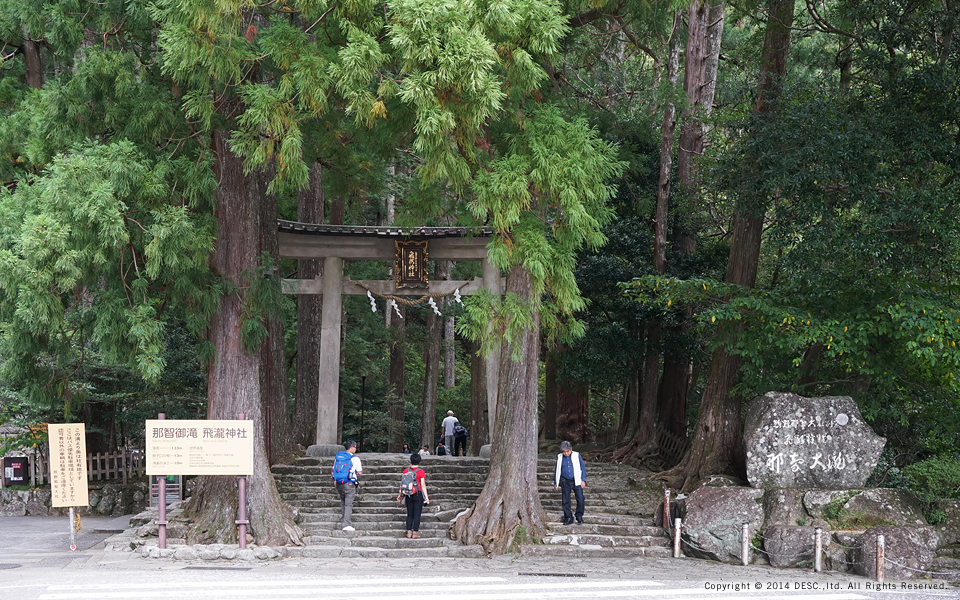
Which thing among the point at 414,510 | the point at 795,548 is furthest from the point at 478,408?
the point at 795,548

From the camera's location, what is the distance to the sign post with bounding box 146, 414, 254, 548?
1123 cm

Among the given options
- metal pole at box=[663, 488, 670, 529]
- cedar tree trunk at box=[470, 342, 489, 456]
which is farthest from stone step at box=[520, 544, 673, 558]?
cedar tree trunk at box=[470, 342, 489, 456]

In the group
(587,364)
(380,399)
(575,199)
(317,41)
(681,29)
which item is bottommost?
(380,399)

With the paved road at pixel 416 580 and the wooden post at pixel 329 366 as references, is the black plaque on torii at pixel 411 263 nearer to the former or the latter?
the wooden post at pixel 329 366

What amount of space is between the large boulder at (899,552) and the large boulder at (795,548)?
0.51 meters

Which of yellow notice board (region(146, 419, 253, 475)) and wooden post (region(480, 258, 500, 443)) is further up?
wooden post (region(480, 258, 500, 443))

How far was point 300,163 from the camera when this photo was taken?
34.9ft

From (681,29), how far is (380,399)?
1709 centimetres

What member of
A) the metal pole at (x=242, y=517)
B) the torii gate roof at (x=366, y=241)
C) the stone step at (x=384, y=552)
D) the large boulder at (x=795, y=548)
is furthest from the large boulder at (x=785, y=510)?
the metal pole at (x=242, y=517)

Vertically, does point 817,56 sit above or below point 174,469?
above

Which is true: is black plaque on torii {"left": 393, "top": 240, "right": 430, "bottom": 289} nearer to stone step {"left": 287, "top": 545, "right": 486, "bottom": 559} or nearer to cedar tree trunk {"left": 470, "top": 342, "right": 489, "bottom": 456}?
cedar tree trunk {"left": 470, "top": 342, "right": 489, "bottom": 456}

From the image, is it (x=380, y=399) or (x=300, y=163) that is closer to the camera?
→ (x=300, y=163)

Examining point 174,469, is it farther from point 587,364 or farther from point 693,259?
point 693,259

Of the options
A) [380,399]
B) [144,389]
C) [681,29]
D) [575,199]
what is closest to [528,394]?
[575,199]
